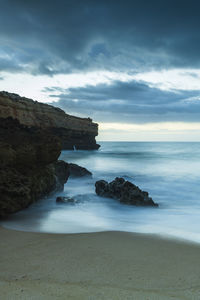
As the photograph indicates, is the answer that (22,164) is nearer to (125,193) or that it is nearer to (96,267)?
(125,193)

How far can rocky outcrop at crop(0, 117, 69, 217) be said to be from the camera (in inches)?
174

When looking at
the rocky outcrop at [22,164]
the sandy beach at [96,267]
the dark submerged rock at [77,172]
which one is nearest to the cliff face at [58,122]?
the dark submerged rock at [77,172]

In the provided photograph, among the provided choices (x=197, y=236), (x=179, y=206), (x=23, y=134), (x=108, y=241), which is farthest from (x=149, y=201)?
(x=23, y=134)

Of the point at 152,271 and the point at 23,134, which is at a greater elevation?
the point at 23,134

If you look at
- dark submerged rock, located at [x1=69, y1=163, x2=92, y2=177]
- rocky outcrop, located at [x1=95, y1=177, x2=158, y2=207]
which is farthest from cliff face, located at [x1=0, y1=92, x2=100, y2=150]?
rocky outcrop, located at [x1=95, y1=177, x2=158, y2=207]

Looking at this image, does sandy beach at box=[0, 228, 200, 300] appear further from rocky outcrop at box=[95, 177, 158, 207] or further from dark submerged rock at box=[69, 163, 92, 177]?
dark submerged rock at box=[69, 163, 92, 177]

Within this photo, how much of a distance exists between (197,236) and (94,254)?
6.69 feet

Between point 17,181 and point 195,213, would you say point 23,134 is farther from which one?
point 195,213

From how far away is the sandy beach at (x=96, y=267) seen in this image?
183 centimetres

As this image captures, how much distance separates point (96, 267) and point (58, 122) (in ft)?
97.5

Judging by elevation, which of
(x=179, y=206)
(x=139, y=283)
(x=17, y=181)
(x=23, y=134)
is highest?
(x=23, y=134)

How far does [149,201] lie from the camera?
6199 millimetres

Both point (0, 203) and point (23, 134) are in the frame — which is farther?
point (23, 134)

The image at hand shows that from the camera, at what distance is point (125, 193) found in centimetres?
641
